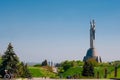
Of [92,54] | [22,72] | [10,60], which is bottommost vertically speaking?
[22,72]

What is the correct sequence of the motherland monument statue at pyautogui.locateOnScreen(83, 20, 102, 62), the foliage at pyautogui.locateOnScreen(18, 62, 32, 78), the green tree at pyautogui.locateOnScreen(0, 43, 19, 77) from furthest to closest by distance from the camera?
1. the motherland monument statue at pyautogui.locateOnScreen(83, 20, 102, 62)
2. the foliage at pyautogui.locateOnScreen(18, 62, 32, 78)
3. the green tree at pyautogui.locateOnScreen(0, 43, 19, 77)

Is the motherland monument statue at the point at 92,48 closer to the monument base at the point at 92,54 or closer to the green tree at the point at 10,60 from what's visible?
the monument base at the point at 92,54

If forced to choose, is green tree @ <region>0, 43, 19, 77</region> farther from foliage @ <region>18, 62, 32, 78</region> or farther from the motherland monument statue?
the motherland monument statue

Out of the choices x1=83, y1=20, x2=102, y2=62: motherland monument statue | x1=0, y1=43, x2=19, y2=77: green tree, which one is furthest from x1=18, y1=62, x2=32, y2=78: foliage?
x1=83, y1=20, x2=102, y2=62: motherland monument statue

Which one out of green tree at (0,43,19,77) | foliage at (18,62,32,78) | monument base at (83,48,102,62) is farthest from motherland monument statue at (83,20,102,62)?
green tree at (0,43,19,77)

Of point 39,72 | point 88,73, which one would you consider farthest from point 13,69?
point 39,72

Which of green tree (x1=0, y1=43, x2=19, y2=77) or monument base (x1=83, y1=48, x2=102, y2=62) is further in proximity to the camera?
monument base (x1=83, y1=48, x2=102, y2=62)

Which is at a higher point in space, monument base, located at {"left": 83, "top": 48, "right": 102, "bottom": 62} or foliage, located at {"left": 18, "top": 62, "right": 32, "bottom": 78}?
monument base, located at {"left": 83, "top": 48, "right": 102, "bottom": 62}

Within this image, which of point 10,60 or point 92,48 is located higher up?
point 92,48

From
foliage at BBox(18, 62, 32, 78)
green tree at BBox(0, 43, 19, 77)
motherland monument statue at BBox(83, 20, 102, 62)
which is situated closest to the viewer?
green tree at BBox(0, 43, 19, 77)

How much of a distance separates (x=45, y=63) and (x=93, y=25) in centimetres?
5053

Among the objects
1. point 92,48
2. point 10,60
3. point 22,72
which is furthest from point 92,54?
point 10,60

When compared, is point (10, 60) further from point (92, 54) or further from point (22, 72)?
point (92, 54)

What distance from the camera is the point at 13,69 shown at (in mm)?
56906
